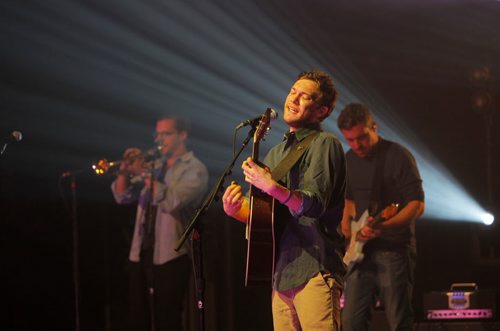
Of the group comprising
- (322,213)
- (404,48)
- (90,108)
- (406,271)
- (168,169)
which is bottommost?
(406,271)

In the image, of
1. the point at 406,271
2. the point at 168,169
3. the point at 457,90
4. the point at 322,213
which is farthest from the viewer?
the point at 457,90

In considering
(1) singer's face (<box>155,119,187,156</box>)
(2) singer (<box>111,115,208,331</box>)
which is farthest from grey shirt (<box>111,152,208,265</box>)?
(1) singer's face (<box>155,119,187,156</box>)

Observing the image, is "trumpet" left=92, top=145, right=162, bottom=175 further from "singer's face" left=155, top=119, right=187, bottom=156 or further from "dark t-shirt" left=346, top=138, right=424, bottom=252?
"dark t-shirt" left=346, top=138, right=424, bottom=252

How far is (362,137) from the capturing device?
5512 millimetres

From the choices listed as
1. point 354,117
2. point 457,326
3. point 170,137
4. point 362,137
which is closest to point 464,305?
point 457,326

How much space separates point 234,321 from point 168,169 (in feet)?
4.93

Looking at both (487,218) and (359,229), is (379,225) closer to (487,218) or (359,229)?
(359,229)

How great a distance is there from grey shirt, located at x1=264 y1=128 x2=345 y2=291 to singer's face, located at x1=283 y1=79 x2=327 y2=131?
0.13m

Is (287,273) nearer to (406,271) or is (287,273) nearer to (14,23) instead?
(406,271)

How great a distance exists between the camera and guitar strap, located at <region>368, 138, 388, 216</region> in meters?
5.45

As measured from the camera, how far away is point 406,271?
5.19 m

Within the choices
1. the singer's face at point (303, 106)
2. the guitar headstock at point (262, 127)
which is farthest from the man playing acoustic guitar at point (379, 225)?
the guitar headstock at point (262, 127)

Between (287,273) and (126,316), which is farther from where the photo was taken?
(126,316)

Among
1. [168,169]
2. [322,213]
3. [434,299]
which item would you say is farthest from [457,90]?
[322,213]
